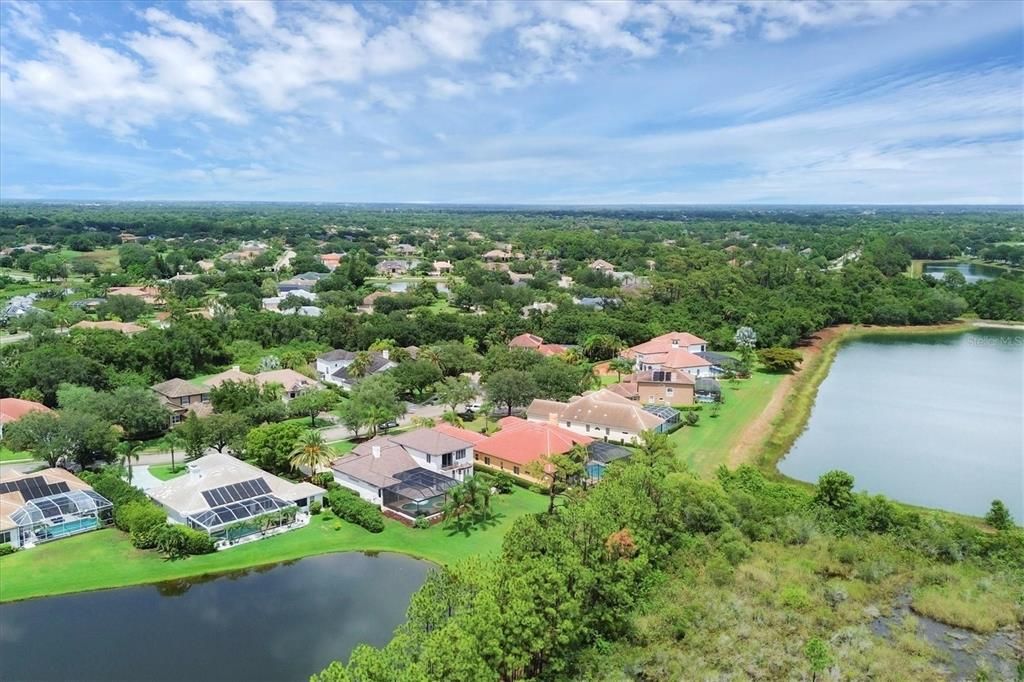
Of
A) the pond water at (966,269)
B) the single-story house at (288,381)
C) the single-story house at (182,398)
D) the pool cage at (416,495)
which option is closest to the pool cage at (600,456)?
the pool cage at (416,495)

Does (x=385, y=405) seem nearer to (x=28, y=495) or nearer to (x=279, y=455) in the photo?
(x=279, y=455)

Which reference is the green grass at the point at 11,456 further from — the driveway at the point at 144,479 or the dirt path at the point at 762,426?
the dirt path at the point at 762,426

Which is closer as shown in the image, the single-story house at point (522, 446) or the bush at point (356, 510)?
the bush at point (356, 510)

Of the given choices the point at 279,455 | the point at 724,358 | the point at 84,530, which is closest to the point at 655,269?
the point at 724,358

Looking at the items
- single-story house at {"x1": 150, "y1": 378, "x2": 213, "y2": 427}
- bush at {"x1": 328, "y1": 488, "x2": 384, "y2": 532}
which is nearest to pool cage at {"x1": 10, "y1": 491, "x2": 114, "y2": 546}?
bush at {"x1": 328, "y1": 488, "x2": 384, "y2": 532}

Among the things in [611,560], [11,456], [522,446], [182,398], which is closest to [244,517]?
[522,446]

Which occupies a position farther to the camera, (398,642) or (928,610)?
(928,610)
